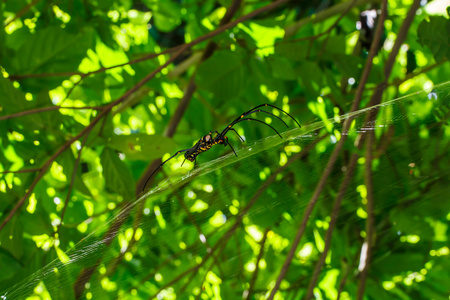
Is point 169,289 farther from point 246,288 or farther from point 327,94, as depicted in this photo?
point 327,94

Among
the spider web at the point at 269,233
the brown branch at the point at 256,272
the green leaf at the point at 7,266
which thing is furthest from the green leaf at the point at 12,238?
the brown branch at the point at 256,272

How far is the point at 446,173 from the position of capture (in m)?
0.39

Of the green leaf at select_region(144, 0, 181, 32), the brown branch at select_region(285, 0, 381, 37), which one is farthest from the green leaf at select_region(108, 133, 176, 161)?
the green leaf at select_region(144, 0, 181, 32)

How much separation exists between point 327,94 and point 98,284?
720 millimetres

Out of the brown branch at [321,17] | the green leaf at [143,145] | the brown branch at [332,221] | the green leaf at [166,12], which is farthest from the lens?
the green leaf at [166,12]

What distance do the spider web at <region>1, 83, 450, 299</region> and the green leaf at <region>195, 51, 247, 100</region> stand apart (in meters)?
0.50

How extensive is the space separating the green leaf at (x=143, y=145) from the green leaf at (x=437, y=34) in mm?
464

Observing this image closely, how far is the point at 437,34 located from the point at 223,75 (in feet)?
1.23

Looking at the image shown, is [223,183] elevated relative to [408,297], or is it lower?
elevated

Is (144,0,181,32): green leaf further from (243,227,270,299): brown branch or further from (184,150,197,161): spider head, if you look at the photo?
(243,227,270,299): brown branch

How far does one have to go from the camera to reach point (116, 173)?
81cm

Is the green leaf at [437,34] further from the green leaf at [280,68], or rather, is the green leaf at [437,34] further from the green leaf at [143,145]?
the green leaf at [143,145]

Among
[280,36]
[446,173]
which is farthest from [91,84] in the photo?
[446,173]

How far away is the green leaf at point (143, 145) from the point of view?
802 mm
